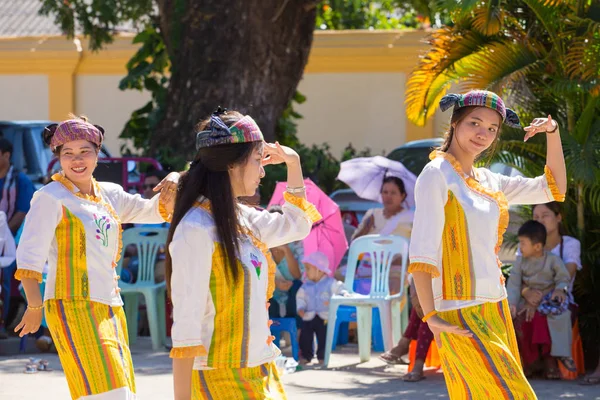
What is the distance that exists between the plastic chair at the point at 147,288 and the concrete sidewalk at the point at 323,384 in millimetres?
614

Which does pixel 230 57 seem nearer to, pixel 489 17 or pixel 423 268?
pixel 489 17

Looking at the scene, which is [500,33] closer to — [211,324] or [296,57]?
[296,57]

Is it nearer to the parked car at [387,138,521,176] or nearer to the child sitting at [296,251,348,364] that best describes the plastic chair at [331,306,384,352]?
the child sitting at [296,251,348,364]

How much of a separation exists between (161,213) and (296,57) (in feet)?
29.1

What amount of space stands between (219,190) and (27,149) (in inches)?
371

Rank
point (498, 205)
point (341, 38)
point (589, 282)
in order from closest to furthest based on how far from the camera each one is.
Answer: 1. point (498, 205)
2. point (589, 282)
3. point (341, 38)

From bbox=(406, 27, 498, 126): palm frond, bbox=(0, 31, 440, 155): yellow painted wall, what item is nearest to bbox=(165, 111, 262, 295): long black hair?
bbox=(406, 27, 498, 126): palm frond

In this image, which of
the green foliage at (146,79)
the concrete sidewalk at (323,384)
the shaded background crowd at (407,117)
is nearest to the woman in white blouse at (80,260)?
the concrete sidewalk at (323,384)

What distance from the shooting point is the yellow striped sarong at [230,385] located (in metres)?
3.94

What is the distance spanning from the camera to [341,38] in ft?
60.9

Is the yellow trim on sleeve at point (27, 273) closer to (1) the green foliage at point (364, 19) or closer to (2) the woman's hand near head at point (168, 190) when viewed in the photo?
(2) the woman's hand near head at point (168, 190)

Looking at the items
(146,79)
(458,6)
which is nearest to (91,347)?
(458,6)

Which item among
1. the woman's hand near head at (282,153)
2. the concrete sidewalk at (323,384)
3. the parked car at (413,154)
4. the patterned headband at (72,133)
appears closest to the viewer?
the woman's hand near head at (282,153)

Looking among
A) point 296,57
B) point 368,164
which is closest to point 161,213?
point 368,164
